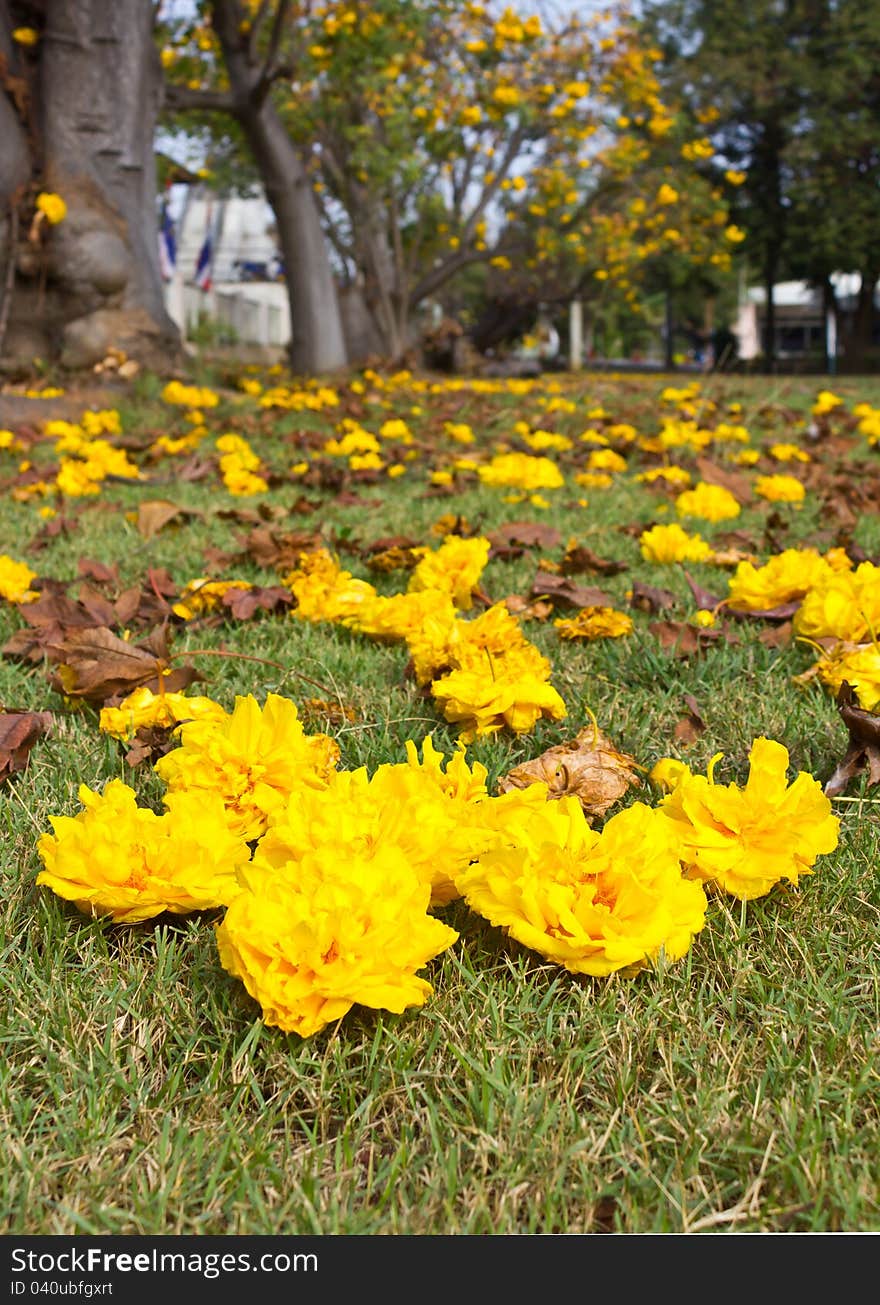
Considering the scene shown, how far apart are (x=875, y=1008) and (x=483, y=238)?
17825 mm

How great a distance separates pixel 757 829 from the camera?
1438 millimetres

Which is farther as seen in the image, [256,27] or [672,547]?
[256,27]

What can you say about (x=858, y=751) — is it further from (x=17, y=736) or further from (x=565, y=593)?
(x=17, y=736)

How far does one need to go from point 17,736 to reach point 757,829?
1.28 m

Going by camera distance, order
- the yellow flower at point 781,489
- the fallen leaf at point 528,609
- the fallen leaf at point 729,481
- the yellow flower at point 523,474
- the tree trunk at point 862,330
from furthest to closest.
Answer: the tree trunk at point 862,330 → the yellow flower at point 523,474 → the fallen leaf at point 729,481 → the yellow flower at point 781,489 → the fallen leaf at point 528,609

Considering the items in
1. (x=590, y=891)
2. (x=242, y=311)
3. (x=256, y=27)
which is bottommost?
(x=590, y=891)

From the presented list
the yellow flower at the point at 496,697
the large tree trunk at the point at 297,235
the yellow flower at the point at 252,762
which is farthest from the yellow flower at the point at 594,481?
the large tree trunk at the point at 297,235

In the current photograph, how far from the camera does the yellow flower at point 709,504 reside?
426cm

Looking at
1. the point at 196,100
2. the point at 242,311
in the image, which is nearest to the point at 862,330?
the point at 242,311

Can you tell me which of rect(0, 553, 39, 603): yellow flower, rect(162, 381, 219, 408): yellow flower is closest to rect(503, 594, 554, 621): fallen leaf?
rect(0, 553, 39, 603): yellow flower

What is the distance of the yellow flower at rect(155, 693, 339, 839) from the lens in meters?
1.58

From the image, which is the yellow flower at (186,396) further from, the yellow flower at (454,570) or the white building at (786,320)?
the white building at (786,320)

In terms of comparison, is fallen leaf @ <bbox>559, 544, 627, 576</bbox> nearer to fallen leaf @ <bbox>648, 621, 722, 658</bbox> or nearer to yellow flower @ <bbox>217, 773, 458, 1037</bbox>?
fallen leaf @ <bbox>648, 621, 722, 658</bbox>

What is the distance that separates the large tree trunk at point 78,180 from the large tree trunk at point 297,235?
236 cm
